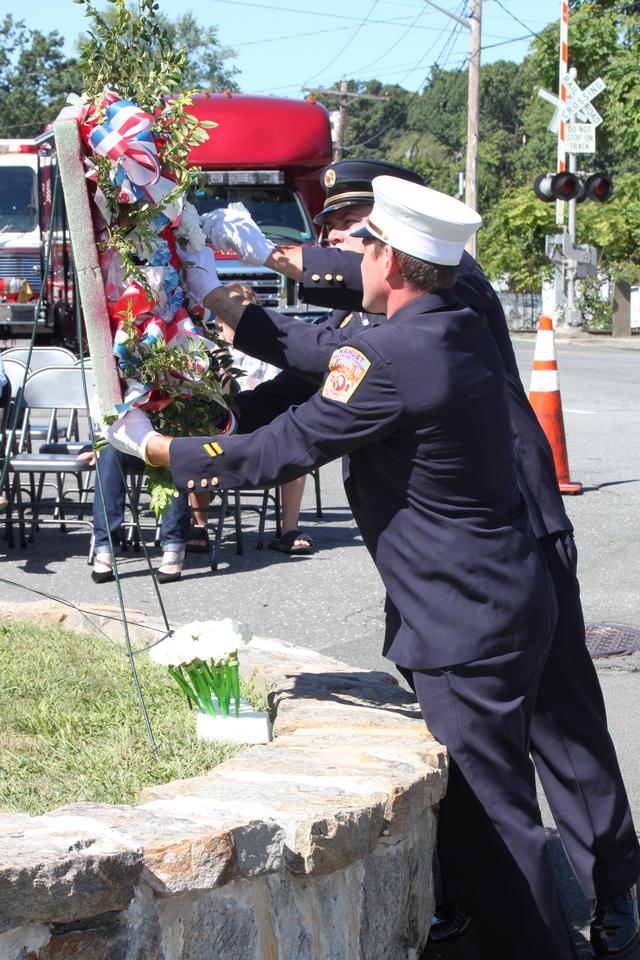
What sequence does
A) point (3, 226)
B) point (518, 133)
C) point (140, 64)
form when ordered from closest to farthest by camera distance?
point (140, 64) → point (3, 226) → point (518, 133)

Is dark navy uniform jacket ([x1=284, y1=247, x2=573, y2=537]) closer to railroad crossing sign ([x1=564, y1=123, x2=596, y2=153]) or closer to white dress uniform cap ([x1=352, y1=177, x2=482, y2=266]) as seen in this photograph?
white dress uniform cap ([x1=352, y1=177, x2=482, y2=266])

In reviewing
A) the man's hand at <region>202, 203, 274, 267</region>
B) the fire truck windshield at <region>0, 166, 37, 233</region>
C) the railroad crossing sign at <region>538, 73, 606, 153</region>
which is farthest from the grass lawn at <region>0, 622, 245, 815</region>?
the railroad crossing sign at <region>538, 73, 606, 153</region>

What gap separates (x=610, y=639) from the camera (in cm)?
626

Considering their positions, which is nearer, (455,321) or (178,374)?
(455,321)

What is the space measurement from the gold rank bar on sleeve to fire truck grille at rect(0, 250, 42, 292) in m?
19.3

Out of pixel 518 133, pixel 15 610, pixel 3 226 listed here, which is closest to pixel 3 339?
pixel 3 226

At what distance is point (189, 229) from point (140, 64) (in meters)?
0.43

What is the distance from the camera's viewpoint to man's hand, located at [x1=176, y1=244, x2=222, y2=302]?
3.35m

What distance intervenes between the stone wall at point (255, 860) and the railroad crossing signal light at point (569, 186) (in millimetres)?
15934

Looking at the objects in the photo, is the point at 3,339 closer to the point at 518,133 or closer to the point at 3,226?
the point at 3,226

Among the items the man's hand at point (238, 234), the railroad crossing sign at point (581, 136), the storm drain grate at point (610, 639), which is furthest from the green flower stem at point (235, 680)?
the railroad crossing sign at point (581, 136)

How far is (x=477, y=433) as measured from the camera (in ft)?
9.49

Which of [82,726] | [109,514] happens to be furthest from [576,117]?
[82,726]

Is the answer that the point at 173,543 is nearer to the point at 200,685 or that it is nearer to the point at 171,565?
the point at 171,565
